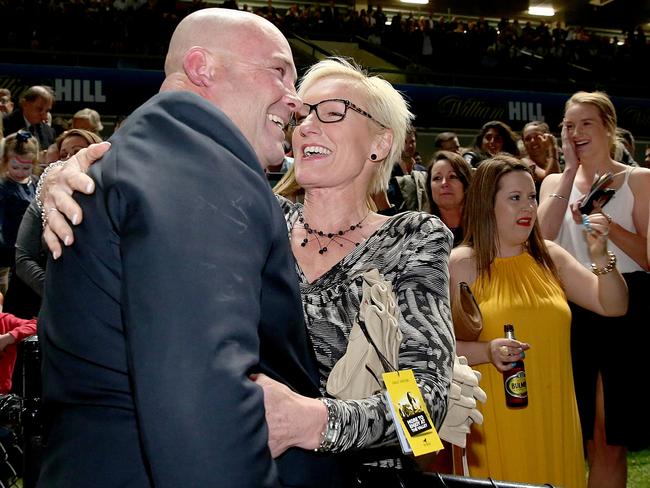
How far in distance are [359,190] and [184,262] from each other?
1.30 metres

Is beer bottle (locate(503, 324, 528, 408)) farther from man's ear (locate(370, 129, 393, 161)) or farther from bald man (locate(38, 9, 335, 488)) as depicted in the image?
bald man (locate(38, 9, 335, 488))

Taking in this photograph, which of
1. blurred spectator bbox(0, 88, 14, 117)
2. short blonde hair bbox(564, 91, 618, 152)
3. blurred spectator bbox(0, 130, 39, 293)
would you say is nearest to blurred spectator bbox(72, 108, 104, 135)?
blurred spectator bbox(0, 88, 14, 117)

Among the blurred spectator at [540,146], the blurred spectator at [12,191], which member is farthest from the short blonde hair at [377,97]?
the blurred spectator at [540,146]

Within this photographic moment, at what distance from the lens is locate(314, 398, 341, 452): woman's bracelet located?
1.29 metres

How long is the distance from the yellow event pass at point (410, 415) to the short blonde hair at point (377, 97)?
2.92 ft

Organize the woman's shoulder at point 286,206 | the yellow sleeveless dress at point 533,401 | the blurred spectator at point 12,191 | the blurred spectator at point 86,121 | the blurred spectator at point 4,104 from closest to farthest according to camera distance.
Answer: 1. the woman's shoulder at point 286,206
2. the yellow sleeveless dress at point 533,401
3. the blurred spectator at point 12,191
4. the blurred spectator at point 86,121
5. the blurred spectator at point 4,104

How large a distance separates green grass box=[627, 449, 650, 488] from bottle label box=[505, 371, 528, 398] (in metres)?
1.73

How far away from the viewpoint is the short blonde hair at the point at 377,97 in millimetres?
2156

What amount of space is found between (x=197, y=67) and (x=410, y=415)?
2.58 ft

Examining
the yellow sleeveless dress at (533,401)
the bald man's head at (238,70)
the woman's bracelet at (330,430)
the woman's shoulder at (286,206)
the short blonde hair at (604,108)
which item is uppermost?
the bald man's head at (238,70)

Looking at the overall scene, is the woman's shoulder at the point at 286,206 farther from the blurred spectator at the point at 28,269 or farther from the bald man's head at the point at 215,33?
the blurred spectator at the point at 28,269

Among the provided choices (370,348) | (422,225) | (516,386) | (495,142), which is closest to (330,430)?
(370,348)

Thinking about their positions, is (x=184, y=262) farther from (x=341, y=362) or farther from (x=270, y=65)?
(x=341, y=362)

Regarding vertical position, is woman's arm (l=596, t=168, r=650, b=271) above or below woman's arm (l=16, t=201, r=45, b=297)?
above
